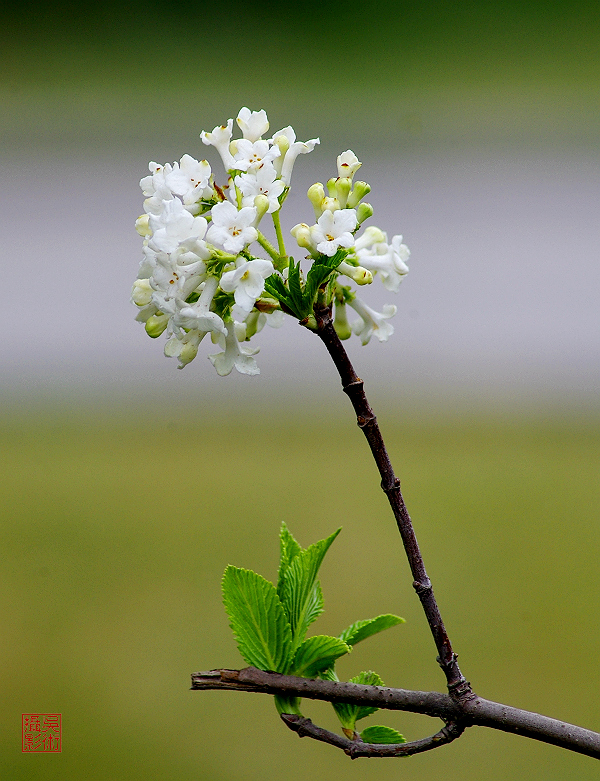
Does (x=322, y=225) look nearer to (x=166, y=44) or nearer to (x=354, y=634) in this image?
(x=354, y=634)

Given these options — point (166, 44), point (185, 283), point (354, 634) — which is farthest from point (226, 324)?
point (166, 44)

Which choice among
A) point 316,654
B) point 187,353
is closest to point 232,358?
point 187,353

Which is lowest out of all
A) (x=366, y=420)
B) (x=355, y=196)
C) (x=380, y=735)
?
(x=380, y=735)

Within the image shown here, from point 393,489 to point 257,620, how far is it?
3.4 inches

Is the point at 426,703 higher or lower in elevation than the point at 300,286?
lower

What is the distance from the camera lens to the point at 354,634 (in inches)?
12.8

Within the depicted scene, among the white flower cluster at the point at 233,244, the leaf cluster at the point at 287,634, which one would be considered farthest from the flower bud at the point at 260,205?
the leaf cluster at the point at 287,634

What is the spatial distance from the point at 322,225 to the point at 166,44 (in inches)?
95.6

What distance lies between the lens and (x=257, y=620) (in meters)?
0.31

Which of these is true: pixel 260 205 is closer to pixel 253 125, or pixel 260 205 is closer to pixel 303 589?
pixel 253 125

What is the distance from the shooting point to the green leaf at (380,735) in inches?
12.6

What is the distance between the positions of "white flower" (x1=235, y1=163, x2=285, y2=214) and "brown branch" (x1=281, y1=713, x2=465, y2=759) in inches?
8.1

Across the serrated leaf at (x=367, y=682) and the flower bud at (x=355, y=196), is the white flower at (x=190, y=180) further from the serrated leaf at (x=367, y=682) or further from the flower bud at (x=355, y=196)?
the serrated leaf at (x=367, y=682)

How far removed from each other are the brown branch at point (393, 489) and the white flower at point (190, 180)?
0.25ft
